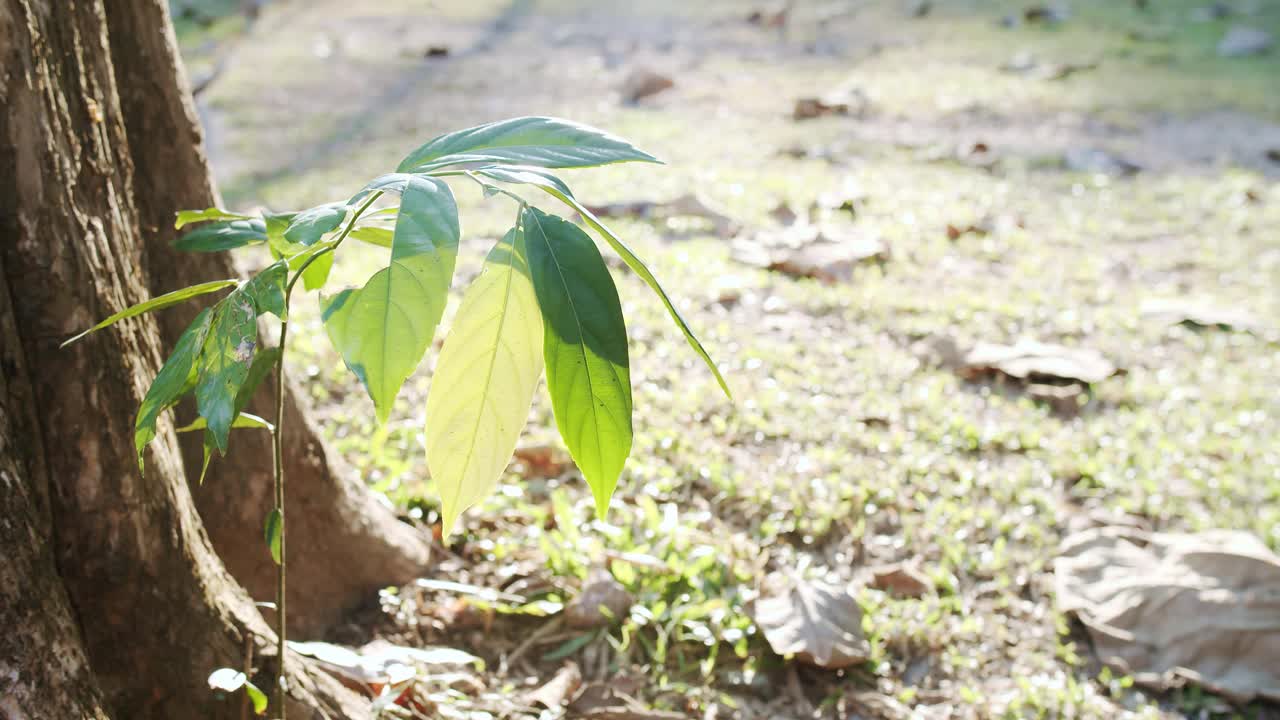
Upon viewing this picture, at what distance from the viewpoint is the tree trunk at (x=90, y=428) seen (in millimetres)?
1147

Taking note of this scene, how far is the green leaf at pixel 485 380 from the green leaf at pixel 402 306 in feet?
0.24

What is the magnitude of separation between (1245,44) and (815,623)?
26.9 feet

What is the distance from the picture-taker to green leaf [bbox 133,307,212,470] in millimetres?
850

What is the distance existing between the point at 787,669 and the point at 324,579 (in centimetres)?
88

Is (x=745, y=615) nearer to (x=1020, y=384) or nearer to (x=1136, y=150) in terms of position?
(x=1020, y=384)

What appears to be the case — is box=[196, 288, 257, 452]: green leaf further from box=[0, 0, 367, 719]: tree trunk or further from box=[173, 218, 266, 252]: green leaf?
box=[0, 0, 367, 719]: tree trunk

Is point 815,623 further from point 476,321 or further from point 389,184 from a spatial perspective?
point 389,184

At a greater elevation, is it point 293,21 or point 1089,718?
point 293,21

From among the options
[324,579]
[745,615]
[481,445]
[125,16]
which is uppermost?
[125,16]

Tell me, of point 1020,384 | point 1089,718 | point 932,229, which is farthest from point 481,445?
point 932,229

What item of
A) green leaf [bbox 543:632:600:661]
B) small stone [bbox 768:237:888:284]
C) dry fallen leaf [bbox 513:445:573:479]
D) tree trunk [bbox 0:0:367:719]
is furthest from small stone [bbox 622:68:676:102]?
tree trunk [bbox 0:0:367:719]

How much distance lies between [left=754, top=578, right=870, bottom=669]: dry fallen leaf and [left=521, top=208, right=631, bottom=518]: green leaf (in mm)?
1314

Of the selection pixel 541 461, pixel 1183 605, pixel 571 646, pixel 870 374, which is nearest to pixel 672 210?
pixel 870 374

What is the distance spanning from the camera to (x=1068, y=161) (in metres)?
6.20
